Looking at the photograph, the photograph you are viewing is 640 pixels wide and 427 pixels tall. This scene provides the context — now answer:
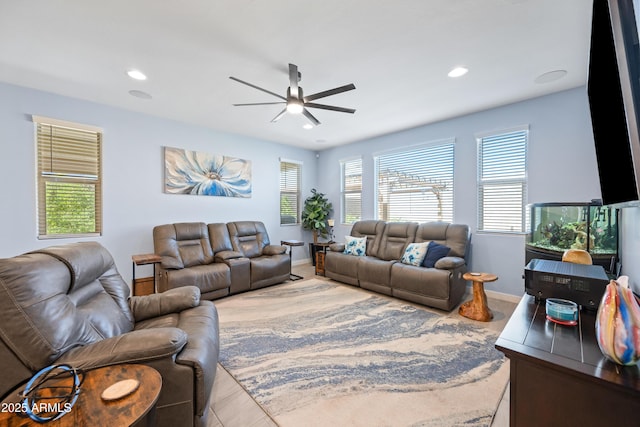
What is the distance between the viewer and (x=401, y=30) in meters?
2.06

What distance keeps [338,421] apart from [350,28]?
279cm

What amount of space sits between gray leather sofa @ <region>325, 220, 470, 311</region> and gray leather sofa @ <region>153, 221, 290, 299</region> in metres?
1.11

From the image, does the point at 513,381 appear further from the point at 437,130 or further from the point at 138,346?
the point at 437,130

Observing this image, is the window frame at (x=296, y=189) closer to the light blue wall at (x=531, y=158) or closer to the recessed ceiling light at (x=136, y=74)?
the light blue wall at (x=531, y=158)

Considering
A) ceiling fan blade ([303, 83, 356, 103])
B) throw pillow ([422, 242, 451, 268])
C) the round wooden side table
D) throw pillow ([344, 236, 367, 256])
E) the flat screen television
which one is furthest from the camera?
throw pillow ([344, 236, 367, 256])

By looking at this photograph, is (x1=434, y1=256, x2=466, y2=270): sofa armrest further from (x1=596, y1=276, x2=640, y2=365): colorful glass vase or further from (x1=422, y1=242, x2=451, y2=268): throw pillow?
(x1=596, y1=276, x2=640, y2=365): colorful glass vase

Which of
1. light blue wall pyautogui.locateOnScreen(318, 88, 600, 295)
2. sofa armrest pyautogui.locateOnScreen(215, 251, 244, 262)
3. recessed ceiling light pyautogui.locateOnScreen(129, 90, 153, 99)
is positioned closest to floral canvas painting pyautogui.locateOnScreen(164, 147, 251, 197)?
recessed ceiling light pyautogui.locateOnScreen(129, 90, 153, 99)

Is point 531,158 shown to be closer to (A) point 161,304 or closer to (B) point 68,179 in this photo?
(A) point 161,304

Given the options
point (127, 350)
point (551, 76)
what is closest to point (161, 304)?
point (127, 350)

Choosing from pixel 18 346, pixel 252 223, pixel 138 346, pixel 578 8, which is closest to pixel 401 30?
pixel 578 8

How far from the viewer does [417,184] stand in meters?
4.63

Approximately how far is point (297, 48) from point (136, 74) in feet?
5.94

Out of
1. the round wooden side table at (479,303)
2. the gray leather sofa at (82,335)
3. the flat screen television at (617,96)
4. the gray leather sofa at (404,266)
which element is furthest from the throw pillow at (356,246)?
the flat screen television at (617,96)

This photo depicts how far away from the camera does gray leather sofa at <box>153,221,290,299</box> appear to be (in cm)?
347
